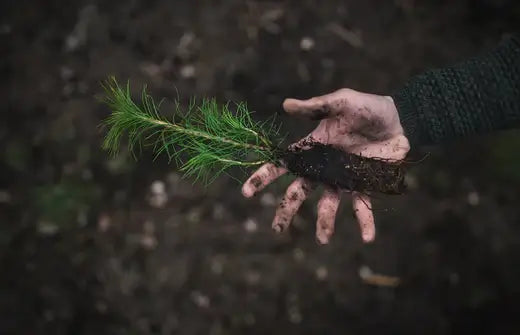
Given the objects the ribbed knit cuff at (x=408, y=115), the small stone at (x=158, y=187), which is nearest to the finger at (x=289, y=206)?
the ribbed knit cuff at (x=408, y=115)

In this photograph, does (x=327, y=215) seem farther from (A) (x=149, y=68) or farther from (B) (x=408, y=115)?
(A) (x=149, y=68)

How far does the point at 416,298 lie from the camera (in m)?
1.63

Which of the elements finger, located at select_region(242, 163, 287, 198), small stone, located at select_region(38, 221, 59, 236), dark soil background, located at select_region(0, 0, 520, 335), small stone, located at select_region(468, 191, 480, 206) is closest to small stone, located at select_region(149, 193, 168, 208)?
dark soil background, located at select_region(0, 0, 520, 335)

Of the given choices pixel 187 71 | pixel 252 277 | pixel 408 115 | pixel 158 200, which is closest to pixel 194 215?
pixel 158 200

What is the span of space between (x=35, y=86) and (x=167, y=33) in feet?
1.50

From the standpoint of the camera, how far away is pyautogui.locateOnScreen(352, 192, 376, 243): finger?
3.49 ft

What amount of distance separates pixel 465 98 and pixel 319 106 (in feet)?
1.09

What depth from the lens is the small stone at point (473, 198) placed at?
5.31 ft

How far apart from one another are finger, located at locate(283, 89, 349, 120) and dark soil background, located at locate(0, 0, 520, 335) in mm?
572

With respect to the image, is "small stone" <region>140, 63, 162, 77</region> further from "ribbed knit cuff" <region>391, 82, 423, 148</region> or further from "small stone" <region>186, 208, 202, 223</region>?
"ribbed knit cuff" <region>391, 82, 423, 148</region>

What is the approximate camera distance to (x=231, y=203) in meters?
1.60

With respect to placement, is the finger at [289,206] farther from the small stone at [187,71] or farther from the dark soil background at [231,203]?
the small stone at [187,71]

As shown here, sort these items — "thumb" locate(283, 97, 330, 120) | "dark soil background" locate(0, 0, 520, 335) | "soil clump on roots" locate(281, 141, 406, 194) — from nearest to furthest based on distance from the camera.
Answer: "thumb" locate(283, 97, 330, 120) → "soil clump on roots" locate(281, 141, 406, 194) → "dark soil background" locate(0, 0, 520, 335)

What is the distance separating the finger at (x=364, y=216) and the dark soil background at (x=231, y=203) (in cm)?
51
